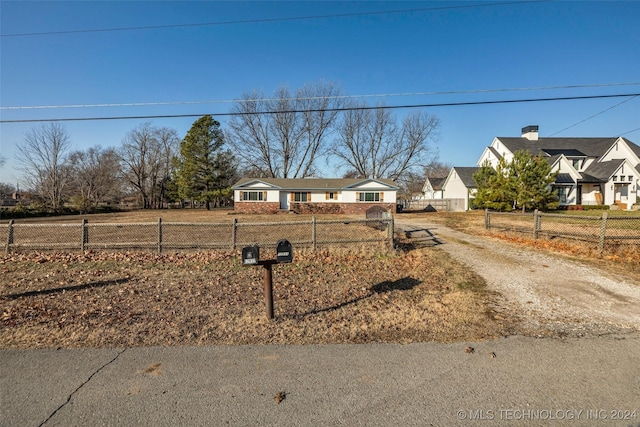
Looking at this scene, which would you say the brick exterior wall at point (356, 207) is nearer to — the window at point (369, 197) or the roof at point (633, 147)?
the window at point (369, 197)

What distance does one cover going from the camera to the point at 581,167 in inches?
1361

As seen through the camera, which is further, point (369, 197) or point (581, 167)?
point (581, 167)

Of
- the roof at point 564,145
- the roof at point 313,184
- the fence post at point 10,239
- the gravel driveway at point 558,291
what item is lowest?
the gravel driveway at point 558,291

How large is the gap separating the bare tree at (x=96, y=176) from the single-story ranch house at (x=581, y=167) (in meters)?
52.1

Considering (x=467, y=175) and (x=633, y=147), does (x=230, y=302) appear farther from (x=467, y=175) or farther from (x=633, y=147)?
(x=633, y=147)

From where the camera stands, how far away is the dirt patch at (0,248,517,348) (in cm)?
369

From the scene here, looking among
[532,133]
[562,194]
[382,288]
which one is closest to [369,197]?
[562,194]

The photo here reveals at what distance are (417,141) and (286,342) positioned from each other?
153 feet

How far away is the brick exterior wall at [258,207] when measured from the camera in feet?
103

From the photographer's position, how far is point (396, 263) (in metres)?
7.64

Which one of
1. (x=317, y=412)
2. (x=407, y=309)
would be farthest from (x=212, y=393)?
(x=407, y=309)

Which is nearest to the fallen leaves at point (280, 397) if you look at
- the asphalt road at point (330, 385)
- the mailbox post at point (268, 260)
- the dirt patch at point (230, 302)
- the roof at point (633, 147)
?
the asphalt road at point (330, 385)

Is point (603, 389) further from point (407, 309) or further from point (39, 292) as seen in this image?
point (39, 292)

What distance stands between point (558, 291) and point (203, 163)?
38.2 m
